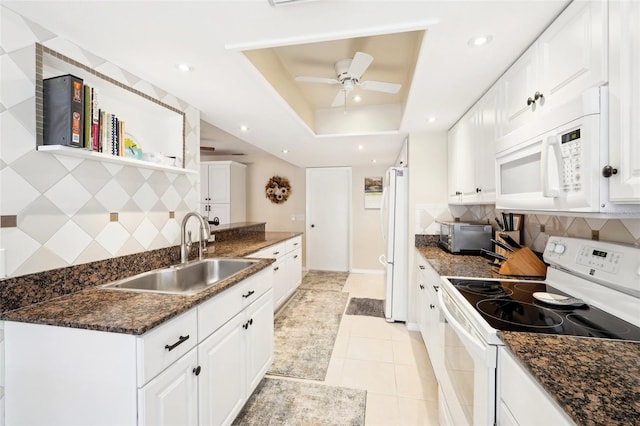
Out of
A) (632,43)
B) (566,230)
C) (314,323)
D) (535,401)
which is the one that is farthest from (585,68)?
(314,323)

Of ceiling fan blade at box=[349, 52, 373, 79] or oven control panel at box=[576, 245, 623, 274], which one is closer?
oven control panel at box=[576, 245, 623, 274]

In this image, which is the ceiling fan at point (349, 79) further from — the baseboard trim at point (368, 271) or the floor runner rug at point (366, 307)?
the baseboard trim at point (368, 271)

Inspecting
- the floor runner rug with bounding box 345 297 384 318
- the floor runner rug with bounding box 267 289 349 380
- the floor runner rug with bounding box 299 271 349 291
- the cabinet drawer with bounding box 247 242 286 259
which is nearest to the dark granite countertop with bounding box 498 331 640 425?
the floor runner rug with bounding box 267 289 349 380

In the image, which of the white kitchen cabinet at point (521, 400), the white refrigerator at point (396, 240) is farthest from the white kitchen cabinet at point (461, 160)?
the white kitchen cabinet at point (521, 400)

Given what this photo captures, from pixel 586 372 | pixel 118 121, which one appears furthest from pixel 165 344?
pixel 586 372

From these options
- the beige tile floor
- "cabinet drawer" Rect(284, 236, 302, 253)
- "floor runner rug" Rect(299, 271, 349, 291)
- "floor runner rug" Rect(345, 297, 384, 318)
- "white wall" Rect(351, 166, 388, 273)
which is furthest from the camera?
"white wall" Rect(351, 166, 388, 273)

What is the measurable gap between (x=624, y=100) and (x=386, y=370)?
2159 millimetres

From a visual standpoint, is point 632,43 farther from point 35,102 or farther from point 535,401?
point 35,102

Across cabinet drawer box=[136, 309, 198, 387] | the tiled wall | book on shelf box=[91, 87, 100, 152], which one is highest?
book on shelf box=[91, 87, 100, 152]

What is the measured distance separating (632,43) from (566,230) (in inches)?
42.3

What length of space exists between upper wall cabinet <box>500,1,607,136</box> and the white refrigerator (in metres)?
1.49

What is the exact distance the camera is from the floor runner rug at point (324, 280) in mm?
4402

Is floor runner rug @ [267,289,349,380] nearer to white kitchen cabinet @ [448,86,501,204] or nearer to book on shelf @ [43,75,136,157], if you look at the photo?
white kitchen cabinet @ [448,86,501,204]

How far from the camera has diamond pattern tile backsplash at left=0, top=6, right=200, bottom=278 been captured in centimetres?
115
